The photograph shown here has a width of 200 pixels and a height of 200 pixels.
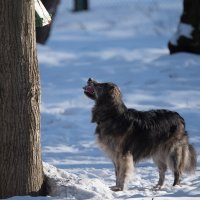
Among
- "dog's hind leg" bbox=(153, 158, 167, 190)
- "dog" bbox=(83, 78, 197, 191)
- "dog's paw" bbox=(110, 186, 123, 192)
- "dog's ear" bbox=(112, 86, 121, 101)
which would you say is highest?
"dog's ear" bbox=(112, 86, 121, 101)

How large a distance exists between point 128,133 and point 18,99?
2.15 metres

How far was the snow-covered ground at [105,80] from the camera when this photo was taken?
848cm

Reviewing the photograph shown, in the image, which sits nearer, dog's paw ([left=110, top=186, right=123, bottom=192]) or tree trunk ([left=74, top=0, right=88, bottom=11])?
dog's paw ([left=110, top=186, right=123, bottom=192])

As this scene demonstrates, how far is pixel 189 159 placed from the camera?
30.6 ft

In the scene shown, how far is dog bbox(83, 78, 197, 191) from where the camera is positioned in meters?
8.80

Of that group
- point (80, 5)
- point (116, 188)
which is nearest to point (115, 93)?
point (116, 188)

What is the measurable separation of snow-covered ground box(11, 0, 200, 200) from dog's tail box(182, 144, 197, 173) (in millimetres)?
185

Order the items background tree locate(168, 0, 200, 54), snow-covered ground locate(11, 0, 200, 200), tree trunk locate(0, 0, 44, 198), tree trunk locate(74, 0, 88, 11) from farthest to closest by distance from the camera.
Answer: tree trunk locate(74, 0, 88, 11) → background tree locate(168, 0, 200, 54) → snow-covered ground locate(11, 0, 200, 200) → tree trunk locate(0, 0, 44, 198)

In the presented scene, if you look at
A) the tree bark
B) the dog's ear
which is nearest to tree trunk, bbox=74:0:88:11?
the tree bark

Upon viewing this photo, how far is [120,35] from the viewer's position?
25.4 meters

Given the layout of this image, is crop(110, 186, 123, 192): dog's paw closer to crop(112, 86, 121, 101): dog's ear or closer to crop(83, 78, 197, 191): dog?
crop(83, 78, 197, 191): dog

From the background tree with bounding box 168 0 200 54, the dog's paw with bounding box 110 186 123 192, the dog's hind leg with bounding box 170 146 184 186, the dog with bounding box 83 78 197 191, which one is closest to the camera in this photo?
the dog's paw with bounding box 110 186 123 192

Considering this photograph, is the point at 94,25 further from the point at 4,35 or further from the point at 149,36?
the point at 4,35

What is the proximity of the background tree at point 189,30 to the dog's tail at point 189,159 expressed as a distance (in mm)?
8264
